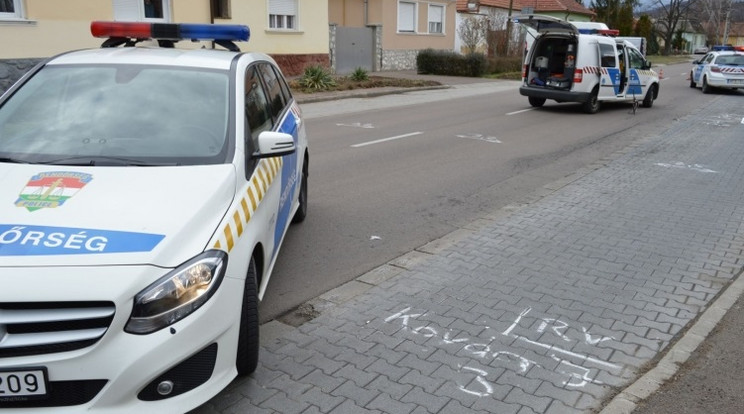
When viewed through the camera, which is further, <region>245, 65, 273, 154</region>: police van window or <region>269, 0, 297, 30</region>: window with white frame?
<region>269, 0, 297, 30</region>: window with white frame

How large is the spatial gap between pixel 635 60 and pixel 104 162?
18.4m

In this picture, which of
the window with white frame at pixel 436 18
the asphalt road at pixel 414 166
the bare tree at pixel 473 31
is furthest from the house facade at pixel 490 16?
the asphalt road at pixel 414 166

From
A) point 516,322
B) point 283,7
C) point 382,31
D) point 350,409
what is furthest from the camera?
point 382,31

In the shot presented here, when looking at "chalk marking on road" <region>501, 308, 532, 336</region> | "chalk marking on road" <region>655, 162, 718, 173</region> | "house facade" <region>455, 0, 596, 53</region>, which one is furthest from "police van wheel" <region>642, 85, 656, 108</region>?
"chalk marking on road" <region>501, 308, 532, 336</region>

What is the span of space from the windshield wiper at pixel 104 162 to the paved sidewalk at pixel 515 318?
1.32 m

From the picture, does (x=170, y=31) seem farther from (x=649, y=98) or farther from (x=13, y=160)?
(x=649, y=98)

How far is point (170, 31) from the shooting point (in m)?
5.43

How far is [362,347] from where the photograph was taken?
13.9ft

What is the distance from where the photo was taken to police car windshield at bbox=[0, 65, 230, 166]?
3.98m

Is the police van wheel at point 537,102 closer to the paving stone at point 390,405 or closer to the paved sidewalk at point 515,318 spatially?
the paved sidewalk at point 515,318

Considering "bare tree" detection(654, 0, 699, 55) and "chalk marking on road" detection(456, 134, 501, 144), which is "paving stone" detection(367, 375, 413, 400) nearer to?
"chalk marking on road" detection(456, 134, 501, 144)

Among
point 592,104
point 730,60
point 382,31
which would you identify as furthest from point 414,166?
point 382,31

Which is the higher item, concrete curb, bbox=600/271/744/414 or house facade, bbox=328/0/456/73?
house facade, bbox=328/0/456/73

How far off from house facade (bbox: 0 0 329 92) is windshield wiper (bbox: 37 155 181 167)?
47.1 ft
